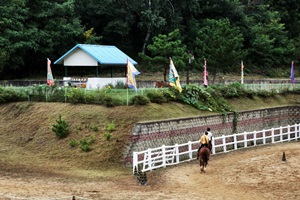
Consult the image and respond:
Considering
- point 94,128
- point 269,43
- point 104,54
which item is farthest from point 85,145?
point 269,43

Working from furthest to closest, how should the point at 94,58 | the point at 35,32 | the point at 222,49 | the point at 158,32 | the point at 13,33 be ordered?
the point at 158,32, the point at 35,32, the point at 222,49, the point at 13,33, the point at 94,58

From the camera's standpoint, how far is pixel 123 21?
62.0 m

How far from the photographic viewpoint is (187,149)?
28.2 m

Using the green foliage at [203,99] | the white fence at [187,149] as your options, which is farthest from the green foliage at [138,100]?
the green foliage at [203,99]

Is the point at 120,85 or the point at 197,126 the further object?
the point at 120,85

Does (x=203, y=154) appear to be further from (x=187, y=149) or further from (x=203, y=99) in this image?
(x=203, y=99)

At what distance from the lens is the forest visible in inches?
1954

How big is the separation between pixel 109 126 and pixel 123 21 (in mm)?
37964

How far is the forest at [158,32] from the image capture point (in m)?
49.6

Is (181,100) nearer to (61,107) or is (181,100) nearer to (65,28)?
(61,107)

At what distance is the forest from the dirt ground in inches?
611

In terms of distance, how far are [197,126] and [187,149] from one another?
6.01ft

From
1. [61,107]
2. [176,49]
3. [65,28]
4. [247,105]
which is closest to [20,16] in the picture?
[65,28]

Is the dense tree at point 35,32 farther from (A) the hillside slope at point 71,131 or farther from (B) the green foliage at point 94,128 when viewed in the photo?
(B) the green foliage at point 94,128
